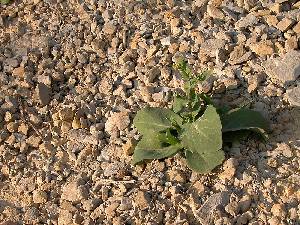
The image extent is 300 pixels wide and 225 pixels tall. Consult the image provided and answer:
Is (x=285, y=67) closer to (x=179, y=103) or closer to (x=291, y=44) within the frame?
(x=291, y=44)

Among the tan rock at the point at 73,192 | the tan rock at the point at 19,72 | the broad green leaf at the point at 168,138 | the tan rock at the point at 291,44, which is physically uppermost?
the tan rock at the point at 291,44

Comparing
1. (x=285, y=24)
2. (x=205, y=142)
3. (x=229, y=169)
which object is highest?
(x=285, y=24)

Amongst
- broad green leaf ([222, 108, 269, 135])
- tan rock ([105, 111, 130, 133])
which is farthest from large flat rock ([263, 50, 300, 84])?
tan rock ([105, 111, 130, 133])

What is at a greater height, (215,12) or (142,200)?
(215,12)

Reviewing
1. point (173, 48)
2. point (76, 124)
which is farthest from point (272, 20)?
point (76, 124)

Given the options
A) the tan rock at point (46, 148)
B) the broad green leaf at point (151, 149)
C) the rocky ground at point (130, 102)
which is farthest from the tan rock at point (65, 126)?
the broad green leaf at point (151, 149)

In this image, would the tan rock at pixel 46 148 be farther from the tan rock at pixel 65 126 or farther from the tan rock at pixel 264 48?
the tan rock at pixel 264 48
